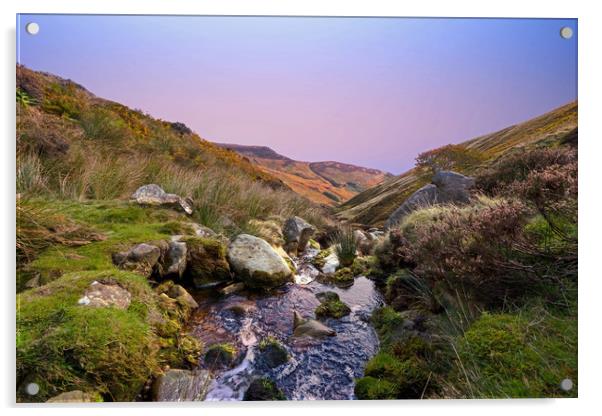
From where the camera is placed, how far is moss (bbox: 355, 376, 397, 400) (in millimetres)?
2205

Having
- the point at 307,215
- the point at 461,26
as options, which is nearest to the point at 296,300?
the point at 461,26

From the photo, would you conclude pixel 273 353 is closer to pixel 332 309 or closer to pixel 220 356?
pixel 220 356

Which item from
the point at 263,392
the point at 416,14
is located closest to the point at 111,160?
the point at 263,392

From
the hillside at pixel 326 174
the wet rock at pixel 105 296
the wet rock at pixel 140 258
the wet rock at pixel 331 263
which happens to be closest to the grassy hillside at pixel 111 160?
the wet rock at pixel 140 258

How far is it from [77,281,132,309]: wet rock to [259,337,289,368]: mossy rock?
1.09 meters

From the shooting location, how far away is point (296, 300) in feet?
12.3

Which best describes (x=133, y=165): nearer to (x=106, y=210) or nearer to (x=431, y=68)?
(x=106, y=210)

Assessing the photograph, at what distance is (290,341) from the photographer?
2807mm

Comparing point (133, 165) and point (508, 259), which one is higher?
point (133, 165)

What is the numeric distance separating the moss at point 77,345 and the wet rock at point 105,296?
0.05 m

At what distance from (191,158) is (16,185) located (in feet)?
21.3

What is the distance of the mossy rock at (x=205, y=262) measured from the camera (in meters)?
3.70

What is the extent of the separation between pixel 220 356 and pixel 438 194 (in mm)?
4539

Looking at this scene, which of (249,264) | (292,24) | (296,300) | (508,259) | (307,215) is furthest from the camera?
(307,215)
